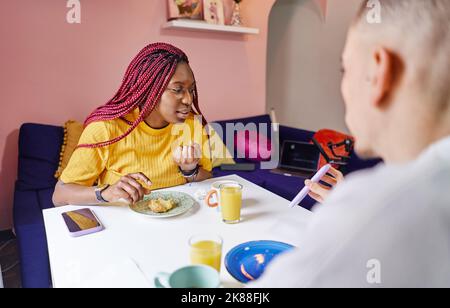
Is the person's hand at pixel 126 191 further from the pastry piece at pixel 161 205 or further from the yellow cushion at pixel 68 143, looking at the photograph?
the yellow cushion at pixel 68 143

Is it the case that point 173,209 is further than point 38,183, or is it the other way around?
point 38,183

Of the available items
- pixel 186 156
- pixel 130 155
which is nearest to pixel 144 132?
pixel 130 155

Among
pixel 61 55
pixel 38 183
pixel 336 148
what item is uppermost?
pixel 61 55

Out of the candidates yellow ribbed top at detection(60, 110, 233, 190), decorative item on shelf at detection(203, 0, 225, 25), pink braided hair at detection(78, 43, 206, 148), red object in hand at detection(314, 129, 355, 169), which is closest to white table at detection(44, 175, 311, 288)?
yellow ribbed top at detection(60, 110, 233, 190)

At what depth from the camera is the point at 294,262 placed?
1.58 feet

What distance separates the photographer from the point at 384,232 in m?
0.43

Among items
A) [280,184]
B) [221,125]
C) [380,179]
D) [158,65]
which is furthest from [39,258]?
[221,125]

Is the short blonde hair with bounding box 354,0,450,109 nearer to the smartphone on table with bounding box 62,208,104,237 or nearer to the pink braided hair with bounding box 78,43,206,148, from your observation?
the smartphone on table with bounding box 62,208,104,237

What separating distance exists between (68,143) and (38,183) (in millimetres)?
337

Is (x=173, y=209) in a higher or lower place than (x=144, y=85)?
lower

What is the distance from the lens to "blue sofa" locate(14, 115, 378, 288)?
4.88ft

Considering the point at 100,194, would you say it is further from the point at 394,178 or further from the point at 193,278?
the point at 394,178

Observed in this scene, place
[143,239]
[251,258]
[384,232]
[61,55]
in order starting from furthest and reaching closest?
[61,55], [143,239], [251,258], [384,232]

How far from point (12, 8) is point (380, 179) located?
8.53ft
